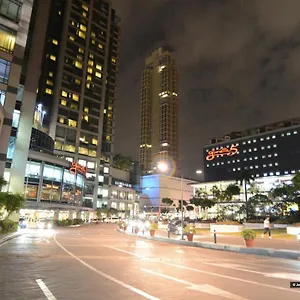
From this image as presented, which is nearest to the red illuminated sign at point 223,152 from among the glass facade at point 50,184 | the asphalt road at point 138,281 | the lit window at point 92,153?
the lit window at point 92,153

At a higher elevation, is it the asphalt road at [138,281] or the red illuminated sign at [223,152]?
the red illuminated sign at [223,152]

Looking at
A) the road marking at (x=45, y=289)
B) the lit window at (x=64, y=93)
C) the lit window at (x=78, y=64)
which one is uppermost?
the lit window at (x=78, y=64)

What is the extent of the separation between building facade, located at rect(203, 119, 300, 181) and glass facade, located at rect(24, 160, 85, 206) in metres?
80.3

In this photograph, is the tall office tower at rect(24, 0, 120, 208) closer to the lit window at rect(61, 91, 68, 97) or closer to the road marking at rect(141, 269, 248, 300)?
the lit window at rect(61, 91, 68, 97)

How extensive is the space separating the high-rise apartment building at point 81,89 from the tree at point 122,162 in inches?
1492

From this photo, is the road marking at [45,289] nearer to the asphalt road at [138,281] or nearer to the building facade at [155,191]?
the asphalt road at [138,281]

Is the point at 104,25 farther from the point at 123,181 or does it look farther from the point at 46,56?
the point at 123,181

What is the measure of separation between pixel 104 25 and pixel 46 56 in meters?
30.0

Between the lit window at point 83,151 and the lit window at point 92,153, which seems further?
the lit window at point 92,153

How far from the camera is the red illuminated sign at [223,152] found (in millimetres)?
153850

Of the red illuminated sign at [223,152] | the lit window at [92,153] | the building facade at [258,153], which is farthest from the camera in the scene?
the red illuminated sign at [223,152]

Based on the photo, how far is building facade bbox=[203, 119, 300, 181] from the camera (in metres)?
130

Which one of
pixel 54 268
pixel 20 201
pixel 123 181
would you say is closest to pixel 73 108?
pixel 123 181

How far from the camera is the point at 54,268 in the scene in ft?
36.1
